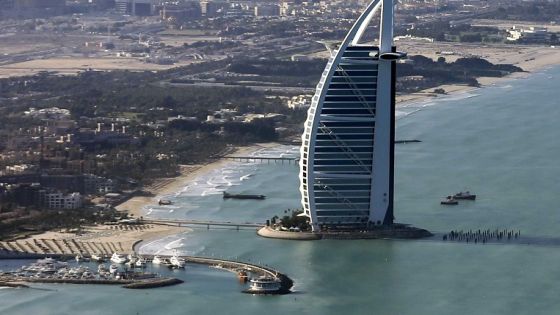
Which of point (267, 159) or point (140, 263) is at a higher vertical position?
point (140, 263)

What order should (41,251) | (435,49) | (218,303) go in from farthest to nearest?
(435,49) < (41,251) < (218,303)

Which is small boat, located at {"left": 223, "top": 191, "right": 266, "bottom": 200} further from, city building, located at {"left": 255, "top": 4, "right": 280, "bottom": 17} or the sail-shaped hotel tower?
city building, located at {"left": 255, "top": 4, "right": 280, "bottom": 17}

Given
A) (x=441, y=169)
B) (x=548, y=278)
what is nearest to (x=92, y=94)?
(x=441, y=169)

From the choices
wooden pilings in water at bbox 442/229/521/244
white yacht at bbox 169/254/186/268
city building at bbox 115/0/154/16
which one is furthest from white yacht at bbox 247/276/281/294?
city building at bbox 115/0/154/16

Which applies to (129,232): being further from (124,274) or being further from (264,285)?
(264,285)

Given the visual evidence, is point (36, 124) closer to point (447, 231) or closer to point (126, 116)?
point (126, 116)

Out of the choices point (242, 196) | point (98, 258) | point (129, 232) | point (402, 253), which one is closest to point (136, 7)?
point (242, 196)

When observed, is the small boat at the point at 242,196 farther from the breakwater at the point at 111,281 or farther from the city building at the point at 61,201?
the breakwater at the point at 111,281
